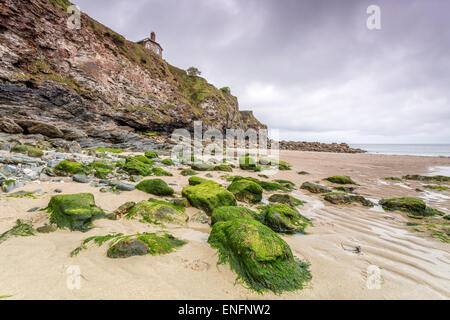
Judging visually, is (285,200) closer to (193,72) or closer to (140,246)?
(140,246)

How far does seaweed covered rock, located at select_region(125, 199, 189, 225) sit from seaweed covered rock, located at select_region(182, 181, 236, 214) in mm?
670

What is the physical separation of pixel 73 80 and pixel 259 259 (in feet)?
82.1

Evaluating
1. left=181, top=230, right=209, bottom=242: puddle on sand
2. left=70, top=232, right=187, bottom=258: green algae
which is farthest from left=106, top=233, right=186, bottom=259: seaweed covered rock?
left=181, top=230, right=209, bottom=242: puddle on sand

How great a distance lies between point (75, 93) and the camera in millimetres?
17891

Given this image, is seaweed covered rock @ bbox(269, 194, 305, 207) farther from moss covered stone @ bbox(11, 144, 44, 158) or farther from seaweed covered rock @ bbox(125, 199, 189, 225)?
moss covered stone @ bbox(11, 144, 44, 158)

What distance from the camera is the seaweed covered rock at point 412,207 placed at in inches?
208

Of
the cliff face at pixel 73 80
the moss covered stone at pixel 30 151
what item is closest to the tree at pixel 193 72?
the cliff face at pixel 73 80

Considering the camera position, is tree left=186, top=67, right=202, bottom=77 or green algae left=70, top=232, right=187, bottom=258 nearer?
green algae left=70, top=232, right=187, bottom=258

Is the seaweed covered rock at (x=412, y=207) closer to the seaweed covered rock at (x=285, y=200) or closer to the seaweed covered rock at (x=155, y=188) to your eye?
the seaweed covered rock at (x=285, y=200)

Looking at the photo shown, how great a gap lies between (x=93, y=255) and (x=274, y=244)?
237 cm

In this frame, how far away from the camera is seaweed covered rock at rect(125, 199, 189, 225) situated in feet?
11.7

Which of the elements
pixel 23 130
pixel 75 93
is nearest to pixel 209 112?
pixel 75 93
